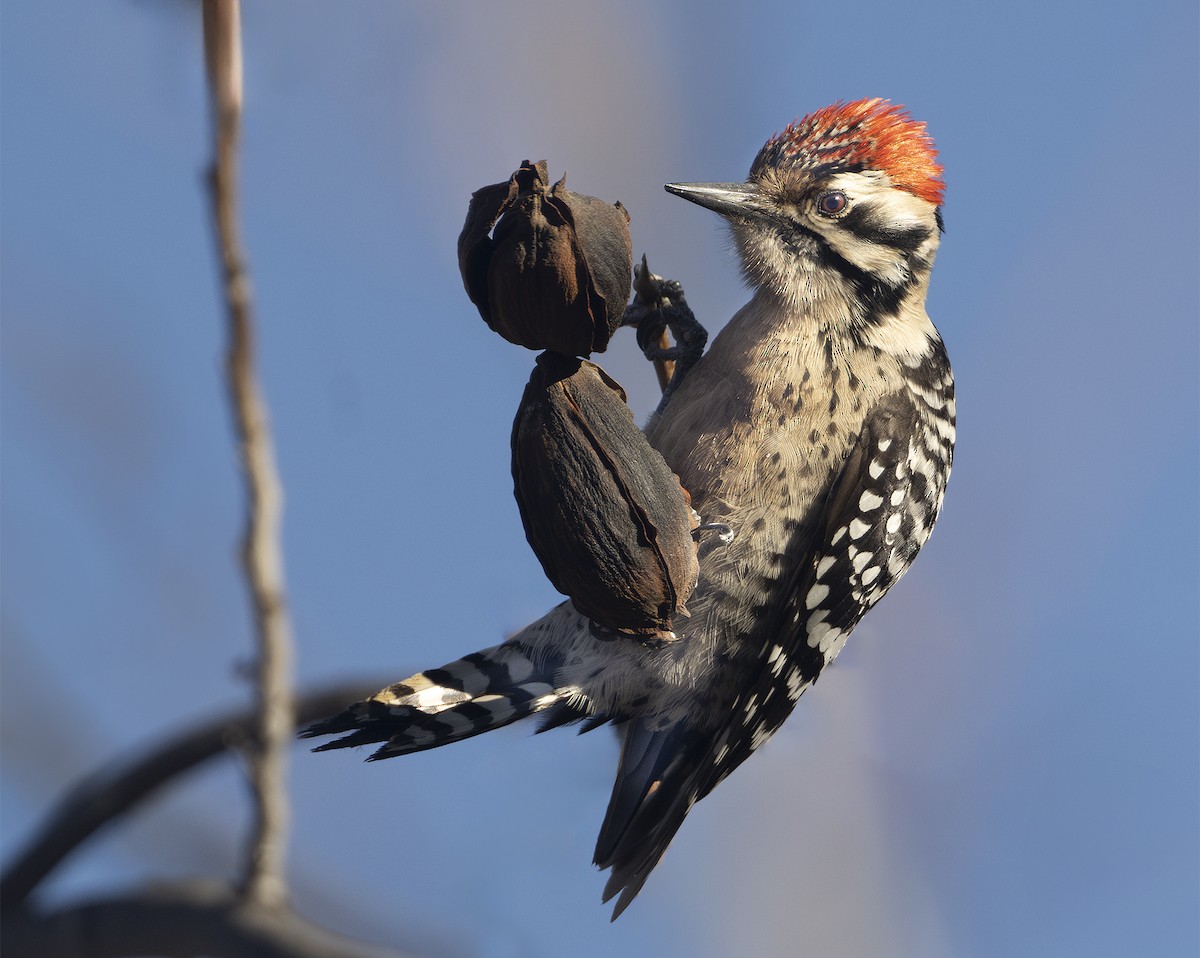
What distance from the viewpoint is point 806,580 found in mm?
3434

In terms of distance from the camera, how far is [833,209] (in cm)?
356

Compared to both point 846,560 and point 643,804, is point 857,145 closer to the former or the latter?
point 846,560

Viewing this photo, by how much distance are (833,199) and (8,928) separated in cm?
294

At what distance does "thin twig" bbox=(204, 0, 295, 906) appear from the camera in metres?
1.93

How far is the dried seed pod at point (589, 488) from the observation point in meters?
2.08

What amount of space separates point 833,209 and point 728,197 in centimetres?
36

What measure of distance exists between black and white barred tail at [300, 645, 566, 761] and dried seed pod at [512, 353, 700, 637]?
2.65 ft

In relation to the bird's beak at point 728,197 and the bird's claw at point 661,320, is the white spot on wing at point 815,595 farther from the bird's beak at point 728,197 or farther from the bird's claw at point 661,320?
the bird's beak at point 728,197

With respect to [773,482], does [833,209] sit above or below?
above

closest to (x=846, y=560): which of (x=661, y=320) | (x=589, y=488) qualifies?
(x=661, y=320)

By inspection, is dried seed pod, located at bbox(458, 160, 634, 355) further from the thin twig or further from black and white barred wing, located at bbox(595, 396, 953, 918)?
black and white barred wing, located at bbox(595, 396, 953, 918)

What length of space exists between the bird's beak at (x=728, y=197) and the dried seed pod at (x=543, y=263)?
49.1 inches

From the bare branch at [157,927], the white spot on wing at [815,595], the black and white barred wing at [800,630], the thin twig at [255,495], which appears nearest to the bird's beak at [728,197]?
the black and white barred wing at [800,630]

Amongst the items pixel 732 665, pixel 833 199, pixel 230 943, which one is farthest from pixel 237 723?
pixel 833 199
